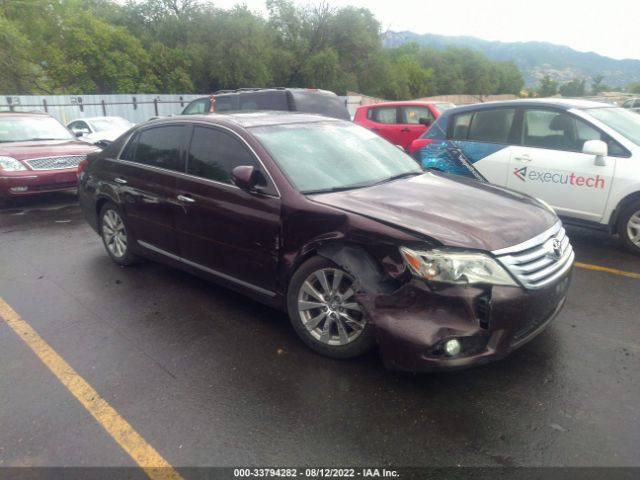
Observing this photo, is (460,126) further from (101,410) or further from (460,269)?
(101,410)

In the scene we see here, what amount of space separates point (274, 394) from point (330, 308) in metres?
0.65

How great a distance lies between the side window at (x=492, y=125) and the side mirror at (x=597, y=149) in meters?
1.07

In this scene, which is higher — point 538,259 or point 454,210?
Result: point 454,210

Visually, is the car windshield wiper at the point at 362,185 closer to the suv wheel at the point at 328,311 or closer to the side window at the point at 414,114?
the suv wheel at the point at 328,311

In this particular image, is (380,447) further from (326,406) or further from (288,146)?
(288,146)

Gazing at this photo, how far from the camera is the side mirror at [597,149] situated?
5.16m

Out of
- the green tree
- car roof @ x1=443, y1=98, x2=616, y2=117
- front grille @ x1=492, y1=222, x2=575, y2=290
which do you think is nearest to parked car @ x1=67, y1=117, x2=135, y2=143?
car roof @ x1=443, y1=98, x2=616, y2=117

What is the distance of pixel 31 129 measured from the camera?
358 inches

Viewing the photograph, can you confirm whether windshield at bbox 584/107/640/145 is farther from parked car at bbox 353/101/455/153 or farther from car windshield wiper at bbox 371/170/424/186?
parked car at bbox 353/101/455/153

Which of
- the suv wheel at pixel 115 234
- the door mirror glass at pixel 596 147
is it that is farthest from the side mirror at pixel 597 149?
the suv wheel at pixel 115 234

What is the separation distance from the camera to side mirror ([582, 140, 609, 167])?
516cm

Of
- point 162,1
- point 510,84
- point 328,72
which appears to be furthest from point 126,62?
point 510,84

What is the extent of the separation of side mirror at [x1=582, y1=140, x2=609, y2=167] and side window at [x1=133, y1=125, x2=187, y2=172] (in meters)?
4.08

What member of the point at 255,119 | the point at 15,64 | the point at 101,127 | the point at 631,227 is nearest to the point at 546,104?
the point at 631,227
